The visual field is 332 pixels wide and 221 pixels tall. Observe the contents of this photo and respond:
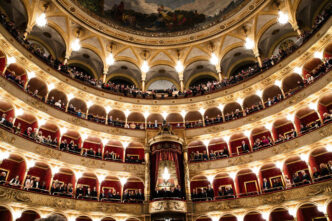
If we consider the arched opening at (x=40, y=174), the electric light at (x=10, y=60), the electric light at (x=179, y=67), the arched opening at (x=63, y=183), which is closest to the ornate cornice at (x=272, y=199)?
the arched opening at (x=63, y=183)

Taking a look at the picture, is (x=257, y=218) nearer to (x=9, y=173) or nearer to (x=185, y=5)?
(x=9, y=173)

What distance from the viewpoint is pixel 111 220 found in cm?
1909

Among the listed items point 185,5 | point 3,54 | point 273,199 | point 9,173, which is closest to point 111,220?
point 9,173

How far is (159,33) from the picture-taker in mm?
27641

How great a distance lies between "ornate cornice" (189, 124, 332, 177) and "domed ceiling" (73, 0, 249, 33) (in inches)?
584

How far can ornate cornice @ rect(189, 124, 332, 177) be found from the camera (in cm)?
1520

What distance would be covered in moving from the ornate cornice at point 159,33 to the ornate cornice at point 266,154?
1357 centimetres

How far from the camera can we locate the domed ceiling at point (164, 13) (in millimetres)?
25719

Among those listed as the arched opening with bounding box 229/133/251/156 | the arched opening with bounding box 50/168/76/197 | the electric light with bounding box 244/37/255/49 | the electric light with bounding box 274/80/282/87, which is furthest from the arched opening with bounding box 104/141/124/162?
the electric light with bounding box 244/37/255/49

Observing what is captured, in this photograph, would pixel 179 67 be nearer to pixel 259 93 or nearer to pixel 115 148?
pixel 259 93

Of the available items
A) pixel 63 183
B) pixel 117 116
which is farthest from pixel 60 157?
pixel 117 116

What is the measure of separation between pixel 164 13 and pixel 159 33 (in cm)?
251

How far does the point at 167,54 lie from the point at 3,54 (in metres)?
16.7

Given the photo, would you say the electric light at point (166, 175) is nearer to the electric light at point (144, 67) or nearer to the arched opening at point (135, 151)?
the arched opening at point (135, 151)
